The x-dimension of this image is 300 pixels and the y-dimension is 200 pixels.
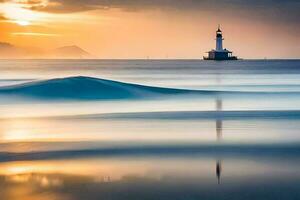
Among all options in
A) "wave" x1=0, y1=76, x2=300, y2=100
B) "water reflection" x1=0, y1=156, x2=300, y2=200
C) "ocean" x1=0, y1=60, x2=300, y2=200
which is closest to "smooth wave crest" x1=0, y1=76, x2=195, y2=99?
"wave" x1=0, y1=76, x2=300, y2=100

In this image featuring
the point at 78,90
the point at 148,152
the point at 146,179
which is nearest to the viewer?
the point at 146,179

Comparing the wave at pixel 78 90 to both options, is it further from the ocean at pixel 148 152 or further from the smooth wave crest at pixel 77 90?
the ocean at pixel 148 152

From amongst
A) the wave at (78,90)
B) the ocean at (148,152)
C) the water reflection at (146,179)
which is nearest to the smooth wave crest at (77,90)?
the wave at (78,90)

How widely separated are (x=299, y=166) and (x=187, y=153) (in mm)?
3570

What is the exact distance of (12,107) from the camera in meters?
36.2

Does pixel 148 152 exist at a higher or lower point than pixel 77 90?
higher

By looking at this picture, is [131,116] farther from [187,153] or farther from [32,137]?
[187,153]

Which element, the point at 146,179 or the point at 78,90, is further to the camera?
the point at 78,90

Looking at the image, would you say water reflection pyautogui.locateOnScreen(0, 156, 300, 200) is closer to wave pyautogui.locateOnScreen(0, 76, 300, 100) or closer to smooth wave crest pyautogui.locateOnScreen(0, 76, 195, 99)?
wave pyautogui.locateOnScreen(0, 76, 300, 100)

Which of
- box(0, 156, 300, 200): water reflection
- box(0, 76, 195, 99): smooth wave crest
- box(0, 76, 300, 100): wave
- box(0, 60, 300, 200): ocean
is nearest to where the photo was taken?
box(0, 156, 300, 200): water reflection

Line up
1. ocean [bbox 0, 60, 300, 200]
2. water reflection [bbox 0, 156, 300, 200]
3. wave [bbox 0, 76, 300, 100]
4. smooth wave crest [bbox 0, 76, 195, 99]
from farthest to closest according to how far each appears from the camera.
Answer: smooth wave crest [bbox 0, 76, 195, 99] → wave [bbox 0, 76, 300, 100] → ocean [bbox 0, 60, 300, 200] → water reflection [bbox 0, 156, 300, 200]

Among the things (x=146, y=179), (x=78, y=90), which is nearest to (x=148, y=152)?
(x=146, y=179)

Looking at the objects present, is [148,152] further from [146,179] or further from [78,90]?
[78,90]

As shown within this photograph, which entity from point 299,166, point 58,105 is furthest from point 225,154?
point 58,105
